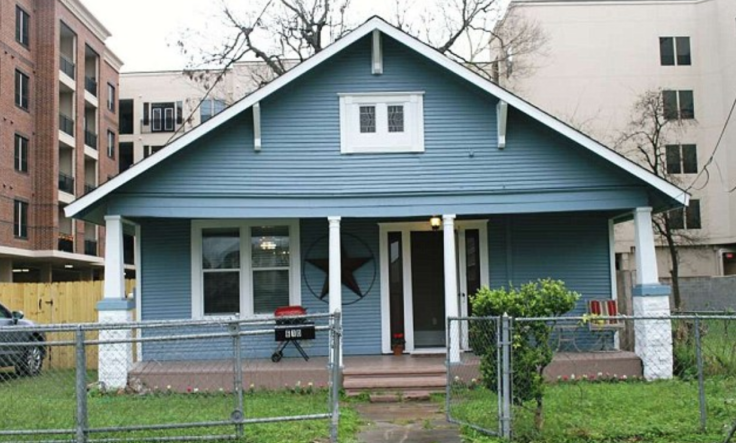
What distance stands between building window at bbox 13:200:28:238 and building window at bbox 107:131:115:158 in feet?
32.9

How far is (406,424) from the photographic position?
343 inches

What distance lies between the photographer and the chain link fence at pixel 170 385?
7.17 meters

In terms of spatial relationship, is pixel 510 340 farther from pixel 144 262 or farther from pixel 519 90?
pixel 519 90

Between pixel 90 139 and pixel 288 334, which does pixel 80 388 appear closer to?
pixel 288 334

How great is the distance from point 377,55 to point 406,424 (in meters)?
6.07

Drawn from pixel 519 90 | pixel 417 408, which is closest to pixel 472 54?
pixel 519 90

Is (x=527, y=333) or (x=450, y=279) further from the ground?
(x=450, y=279)

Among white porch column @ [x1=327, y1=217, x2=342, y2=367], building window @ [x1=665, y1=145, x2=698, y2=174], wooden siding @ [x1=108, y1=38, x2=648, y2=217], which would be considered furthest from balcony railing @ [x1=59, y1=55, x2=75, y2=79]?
building window @ [x1=665, y1=145, x2=698, y2=174]

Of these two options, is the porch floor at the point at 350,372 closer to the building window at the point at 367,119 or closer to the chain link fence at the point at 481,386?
the chain link fence at the point at 481,386

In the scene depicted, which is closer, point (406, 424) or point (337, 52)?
point (406, 424)

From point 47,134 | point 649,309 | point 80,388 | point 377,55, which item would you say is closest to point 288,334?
point 377,55

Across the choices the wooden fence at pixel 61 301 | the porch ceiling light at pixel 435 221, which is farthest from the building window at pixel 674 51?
the wooden fence at pixel 61 301

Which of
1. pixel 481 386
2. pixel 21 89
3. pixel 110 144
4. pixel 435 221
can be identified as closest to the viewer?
pixel 481 386

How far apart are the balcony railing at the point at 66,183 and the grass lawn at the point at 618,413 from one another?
2879 centimetres
